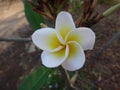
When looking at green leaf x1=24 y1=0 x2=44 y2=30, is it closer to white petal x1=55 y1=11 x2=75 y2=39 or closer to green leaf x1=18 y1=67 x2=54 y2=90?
green leaf x1=18 y1=67 x2=54 y2=90

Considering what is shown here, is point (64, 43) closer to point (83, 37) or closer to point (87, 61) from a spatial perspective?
point (83, 37)

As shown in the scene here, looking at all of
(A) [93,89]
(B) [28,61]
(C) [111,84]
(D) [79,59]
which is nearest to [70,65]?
(D) [79,59]

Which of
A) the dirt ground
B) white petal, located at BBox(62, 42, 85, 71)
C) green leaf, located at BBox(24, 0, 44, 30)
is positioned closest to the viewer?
white petal, located at BBox(62, 42, 85, 71)

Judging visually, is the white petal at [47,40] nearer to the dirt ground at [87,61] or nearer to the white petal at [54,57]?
the white petal at [54,57]

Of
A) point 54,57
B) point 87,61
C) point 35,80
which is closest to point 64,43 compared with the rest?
point 54,57

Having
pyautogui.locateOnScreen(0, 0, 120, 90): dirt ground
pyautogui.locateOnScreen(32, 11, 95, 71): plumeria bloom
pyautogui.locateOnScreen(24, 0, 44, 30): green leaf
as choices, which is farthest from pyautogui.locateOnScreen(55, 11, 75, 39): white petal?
pyautogui.locateOnScreen(0, 0, 120, 90): dirt ground

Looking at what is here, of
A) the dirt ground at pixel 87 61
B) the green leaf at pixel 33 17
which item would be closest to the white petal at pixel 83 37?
the green leaf at pixel 33 17

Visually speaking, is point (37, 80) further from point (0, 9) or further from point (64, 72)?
point (0, 9)
